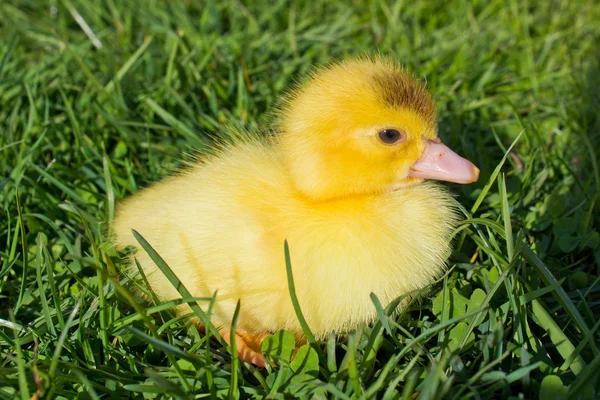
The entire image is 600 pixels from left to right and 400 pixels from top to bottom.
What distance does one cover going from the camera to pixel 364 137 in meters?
1.56

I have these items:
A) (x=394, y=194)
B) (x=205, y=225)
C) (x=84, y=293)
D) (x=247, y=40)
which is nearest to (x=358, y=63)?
(x=394, y=194)

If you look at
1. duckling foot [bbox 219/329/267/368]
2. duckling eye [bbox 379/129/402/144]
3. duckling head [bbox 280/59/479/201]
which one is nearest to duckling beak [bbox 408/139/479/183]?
duckling head [bbox 280/59/479/201]

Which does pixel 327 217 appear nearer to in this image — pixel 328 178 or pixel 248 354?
pixel 328 178

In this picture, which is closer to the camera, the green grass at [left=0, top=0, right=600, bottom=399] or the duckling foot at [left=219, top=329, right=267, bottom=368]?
the green grass at [left=0, top=0, right=600, bottom=399]

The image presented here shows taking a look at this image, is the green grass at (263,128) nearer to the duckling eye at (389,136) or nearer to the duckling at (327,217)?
the duckling at (327,217)

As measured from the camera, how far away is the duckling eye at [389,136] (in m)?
1.57

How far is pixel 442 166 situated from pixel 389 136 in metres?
0.18

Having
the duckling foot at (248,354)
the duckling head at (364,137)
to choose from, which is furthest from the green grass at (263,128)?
the duckling head at (364,137)

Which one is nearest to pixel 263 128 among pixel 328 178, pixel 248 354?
pixel 328 178

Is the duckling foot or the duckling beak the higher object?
the duckling beak

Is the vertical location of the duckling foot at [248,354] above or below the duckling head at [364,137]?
below

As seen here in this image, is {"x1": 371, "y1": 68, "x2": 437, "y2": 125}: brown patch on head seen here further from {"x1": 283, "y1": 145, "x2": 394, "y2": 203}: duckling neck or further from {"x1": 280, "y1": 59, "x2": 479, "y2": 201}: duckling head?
{"x1": 283, "y1": 145, "x2": 394, "y2": 203}: duckling neck

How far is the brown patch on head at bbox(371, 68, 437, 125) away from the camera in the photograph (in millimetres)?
1552

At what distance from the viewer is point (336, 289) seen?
Answer: 4.92 feet
